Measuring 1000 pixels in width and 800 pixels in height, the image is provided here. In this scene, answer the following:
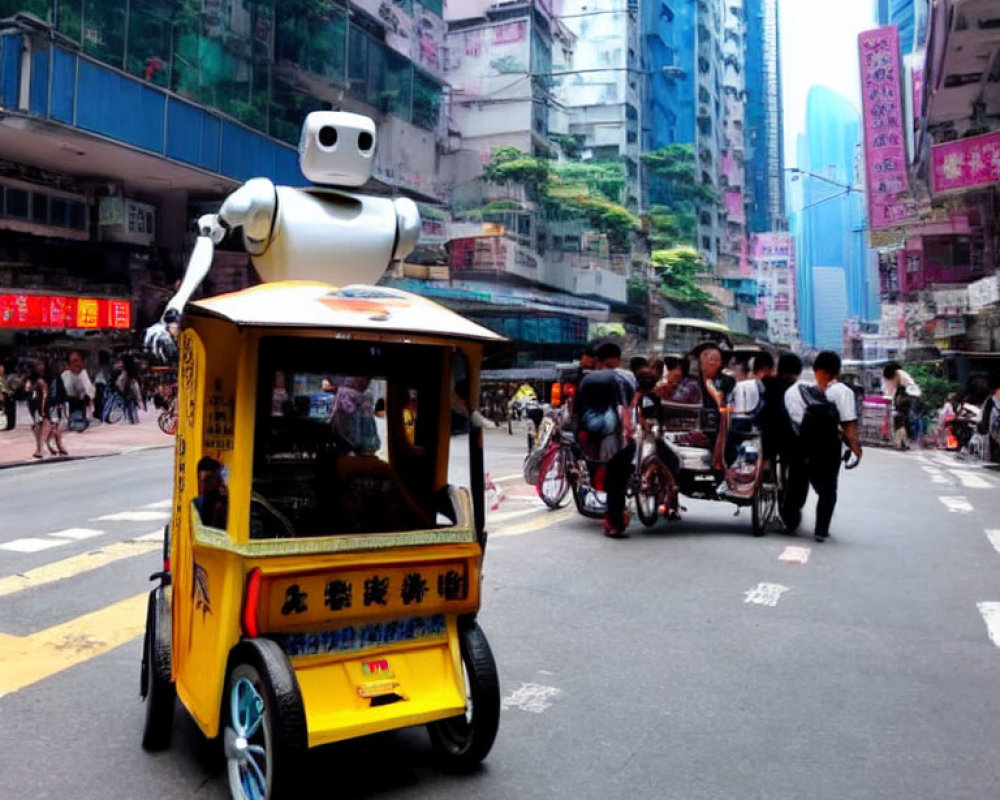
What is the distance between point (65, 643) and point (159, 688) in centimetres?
190

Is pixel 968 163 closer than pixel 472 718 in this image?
No

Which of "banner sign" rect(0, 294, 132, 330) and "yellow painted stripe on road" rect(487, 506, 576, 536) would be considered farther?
"banner sign" rect(0, 294, 132, 330)

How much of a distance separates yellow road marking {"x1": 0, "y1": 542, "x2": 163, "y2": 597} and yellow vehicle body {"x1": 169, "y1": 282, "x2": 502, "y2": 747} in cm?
333

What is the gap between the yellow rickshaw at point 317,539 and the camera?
304 centimetres

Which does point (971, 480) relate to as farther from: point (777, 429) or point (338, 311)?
point (338, 311)

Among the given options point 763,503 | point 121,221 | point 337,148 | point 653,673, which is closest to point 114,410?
point 121,221

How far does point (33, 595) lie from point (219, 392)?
3700 mm

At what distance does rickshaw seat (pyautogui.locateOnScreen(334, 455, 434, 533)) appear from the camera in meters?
3.83

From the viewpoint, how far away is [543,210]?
176 ft

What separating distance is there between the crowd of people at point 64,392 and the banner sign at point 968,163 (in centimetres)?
1893

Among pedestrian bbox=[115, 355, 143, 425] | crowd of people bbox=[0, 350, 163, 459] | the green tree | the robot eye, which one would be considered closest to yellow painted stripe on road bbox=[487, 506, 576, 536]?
the robot eye

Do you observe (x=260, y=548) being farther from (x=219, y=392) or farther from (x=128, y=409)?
(x=128, y=409)

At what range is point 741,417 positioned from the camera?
341 inches

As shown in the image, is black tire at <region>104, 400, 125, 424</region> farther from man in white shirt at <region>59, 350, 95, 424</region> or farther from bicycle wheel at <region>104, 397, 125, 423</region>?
man in white shirt at <region>59, 350, 95, 424</region>
